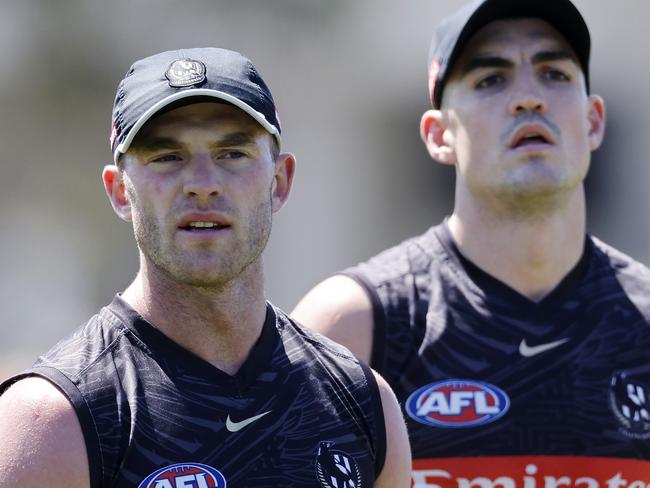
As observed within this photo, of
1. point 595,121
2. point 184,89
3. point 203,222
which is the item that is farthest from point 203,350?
point 595,121

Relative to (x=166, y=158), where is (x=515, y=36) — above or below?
above

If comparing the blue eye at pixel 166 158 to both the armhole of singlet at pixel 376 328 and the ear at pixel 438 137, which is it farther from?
the ear at pixel 438 137

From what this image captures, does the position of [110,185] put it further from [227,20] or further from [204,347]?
[227,20]

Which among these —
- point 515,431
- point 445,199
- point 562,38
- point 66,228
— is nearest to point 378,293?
point 515,431

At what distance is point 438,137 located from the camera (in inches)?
201

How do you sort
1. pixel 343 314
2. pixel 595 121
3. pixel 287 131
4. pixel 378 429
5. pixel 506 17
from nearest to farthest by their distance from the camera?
pixel 378 429 < pixel 343 314 < pixel 506 17 < pixel 595 121 < pixel 287 131

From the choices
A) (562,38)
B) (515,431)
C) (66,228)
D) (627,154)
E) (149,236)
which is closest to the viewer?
(149,236)

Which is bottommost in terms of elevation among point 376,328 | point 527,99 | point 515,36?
point 376,328

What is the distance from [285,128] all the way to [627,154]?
340cm

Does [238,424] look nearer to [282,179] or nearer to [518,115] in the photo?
[282,179]

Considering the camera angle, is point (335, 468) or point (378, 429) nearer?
point (335, 468)

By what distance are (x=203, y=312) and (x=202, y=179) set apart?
356 millimetres

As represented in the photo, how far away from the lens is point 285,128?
14.1 m

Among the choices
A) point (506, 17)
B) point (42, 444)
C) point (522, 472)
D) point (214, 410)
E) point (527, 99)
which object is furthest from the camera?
point (506, 17)
